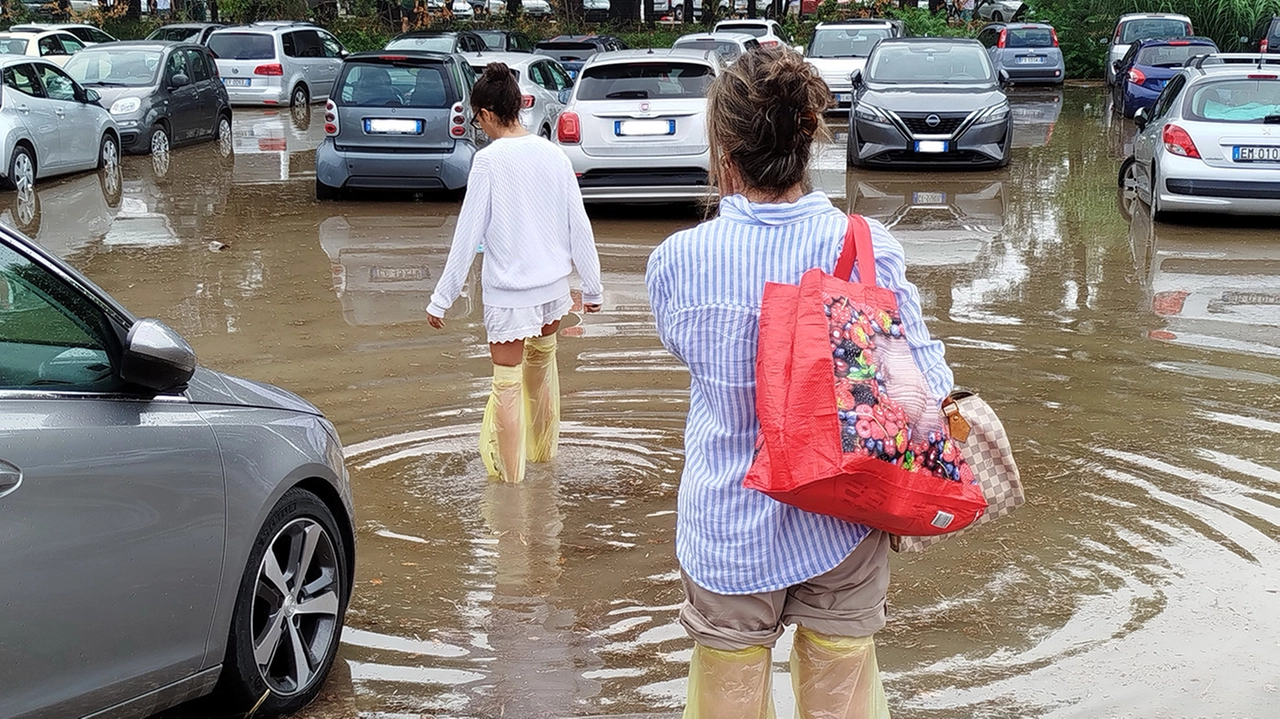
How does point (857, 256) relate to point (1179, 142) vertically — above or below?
above

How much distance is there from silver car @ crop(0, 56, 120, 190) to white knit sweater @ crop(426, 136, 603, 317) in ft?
36.6

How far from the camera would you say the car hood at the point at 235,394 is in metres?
3.98

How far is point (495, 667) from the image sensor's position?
182 inches

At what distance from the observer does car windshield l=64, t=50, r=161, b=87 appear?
20688 millimetres

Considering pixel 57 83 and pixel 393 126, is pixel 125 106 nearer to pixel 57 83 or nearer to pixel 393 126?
pixel 57 83

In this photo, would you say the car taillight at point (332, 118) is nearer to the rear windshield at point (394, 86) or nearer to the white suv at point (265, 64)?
the rear windshield at point (394, 86)

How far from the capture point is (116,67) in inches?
827

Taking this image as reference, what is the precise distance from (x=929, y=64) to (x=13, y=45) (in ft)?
49.4

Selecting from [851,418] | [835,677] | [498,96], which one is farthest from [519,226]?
[851,418]

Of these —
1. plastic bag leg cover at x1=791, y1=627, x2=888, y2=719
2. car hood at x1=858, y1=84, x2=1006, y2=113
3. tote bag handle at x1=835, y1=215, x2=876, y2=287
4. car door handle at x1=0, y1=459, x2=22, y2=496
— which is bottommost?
plastic bag leg cover at x1=791, y1=627, x2=888, y2=719

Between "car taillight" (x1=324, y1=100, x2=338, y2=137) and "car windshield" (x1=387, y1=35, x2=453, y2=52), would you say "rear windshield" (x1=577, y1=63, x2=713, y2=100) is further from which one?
"car windshield" (x1=387, y1=35, x2=453, y2=52)

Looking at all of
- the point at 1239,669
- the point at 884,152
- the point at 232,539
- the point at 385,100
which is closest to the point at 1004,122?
the point at 884,152

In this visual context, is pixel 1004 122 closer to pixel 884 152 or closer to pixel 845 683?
pixel 884 152

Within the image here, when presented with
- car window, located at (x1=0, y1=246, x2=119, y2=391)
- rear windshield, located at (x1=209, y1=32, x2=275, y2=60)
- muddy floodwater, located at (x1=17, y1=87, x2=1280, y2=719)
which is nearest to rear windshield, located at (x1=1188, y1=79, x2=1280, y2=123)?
muddy floodwater, located at (x1=17, y1=87, x2=1280, y2=719)
